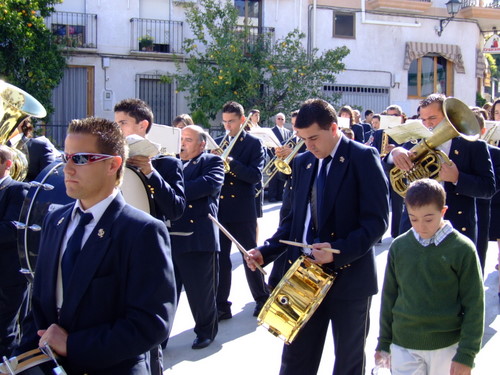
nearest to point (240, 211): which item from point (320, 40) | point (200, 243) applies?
point (200, 243)

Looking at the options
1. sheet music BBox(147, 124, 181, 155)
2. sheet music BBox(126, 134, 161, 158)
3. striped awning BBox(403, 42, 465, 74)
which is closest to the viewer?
sheet music BBox(126, 134, 161, 158)

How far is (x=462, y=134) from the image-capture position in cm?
478

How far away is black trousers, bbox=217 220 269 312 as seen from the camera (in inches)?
253

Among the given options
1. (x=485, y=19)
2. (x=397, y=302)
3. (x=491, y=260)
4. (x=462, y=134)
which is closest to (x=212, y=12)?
(x=485, y=19)

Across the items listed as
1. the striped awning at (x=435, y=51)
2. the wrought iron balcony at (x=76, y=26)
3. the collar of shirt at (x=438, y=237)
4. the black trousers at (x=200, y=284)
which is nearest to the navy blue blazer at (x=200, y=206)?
the black trousers at (x=200, y=284)

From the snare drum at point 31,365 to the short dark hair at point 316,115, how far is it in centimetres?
200

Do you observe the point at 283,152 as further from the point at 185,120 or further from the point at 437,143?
the point at 437,143

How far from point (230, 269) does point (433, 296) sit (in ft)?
10.4

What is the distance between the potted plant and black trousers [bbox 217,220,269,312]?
14927 mm

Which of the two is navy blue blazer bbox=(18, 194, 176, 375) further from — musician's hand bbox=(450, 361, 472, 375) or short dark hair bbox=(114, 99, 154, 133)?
short dark hair bbox=(114, 99, 154, 133)

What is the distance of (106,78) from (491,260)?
563 inches

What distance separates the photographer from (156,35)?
68.3 ft

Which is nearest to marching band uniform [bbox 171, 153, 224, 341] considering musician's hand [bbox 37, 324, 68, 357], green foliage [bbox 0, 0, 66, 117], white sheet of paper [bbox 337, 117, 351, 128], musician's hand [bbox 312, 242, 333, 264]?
musician's hand [bbox 312, 242, 333, 264]

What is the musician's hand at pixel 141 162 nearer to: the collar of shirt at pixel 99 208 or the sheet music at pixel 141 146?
the sheet music at pixel 141 146
